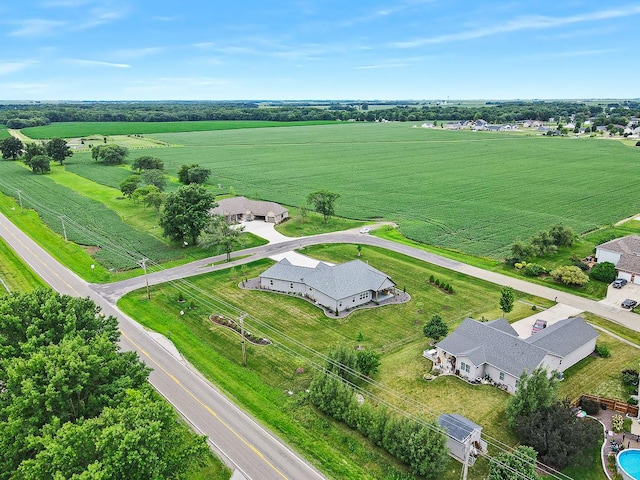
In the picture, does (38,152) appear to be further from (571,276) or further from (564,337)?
(564,337)

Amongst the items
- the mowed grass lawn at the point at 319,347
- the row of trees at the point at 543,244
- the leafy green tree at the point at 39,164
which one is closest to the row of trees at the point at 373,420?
the mowed grass lawn at the point at 319,347

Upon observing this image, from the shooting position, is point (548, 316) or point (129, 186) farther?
point (129, 186)

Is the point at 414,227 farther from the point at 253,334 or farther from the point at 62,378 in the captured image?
the point at 62,378

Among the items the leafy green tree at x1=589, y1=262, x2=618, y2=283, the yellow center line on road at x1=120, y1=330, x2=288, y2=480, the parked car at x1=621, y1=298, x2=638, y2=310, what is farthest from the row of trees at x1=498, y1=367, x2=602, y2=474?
the leafy green tree at x1=589, y1=262, x2=618, y2=283

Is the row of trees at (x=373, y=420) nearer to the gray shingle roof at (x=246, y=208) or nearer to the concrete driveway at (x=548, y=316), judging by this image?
the concrete driveway at (x=548, y=316)

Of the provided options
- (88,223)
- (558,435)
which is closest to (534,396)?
(558,435)

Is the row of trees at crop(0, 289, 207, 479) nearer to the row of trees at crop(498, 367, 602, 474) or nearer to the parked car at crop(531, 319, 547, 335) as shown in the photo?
the row of trees at crop(498, 367, 602, 474)
